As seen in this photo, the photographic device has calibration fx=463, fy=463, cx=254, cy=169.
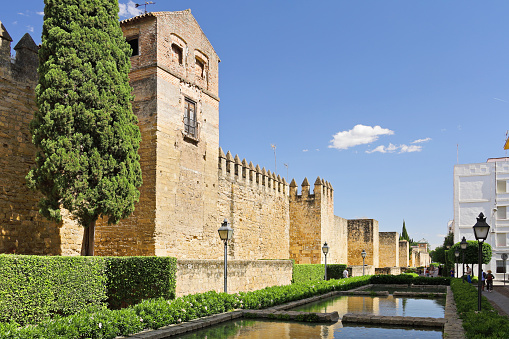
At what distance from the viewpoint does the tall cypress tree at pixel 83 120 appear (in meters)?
11.7

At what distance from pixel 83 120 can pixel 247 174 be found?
11290 mm

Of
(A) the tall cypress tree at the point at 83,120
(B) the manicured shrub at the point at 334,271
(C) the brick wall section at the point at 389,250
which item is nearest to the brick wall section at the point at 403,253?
(C) the brick wall section at the point at 389,250

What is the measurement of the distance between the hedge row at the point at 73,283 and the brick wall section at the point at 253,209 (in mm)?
8103

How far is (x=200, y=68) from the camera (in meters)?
18.0

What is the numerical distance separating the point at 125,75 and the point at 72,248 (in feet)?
17.9

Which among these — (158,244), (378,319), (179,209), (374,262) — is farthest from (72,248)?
(374,262)

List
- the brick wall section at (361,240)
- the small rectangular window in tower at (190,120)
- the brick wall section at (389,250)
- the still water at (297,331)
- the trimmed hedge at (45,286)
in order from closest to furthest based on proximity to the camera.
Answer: the still water at (297,331)
the trimmed hedge at (45,286)
the small rectangular window in tower at (190,120)
the brick wall section at (361,240)
the brick wall section at (389,250)

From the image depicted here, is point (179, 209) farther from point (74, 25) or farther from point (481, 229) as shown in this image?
point (481, 229)

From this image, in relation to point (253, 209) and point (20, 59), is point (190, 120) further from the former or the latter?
point (253, 209)

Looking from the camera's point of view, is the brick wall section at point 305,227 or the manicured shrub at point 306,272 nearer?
the manicured shrub at point 306,272

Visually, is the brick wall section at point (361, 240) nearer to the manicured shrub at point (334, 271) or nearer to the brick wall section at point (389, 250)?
the brick wall section at point (389, 250)

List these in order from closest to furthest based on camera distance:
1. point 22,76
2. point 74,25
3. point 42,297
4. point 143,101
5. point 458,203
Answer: point 42,297 < point 74,25 < point 22,76 < point 143,101 < point 458,203

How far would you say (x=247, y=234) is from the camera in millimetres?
22062

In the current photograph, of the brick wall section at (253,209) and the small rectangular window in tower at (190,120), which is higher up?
the small rectangular window in tower at (190,120)
